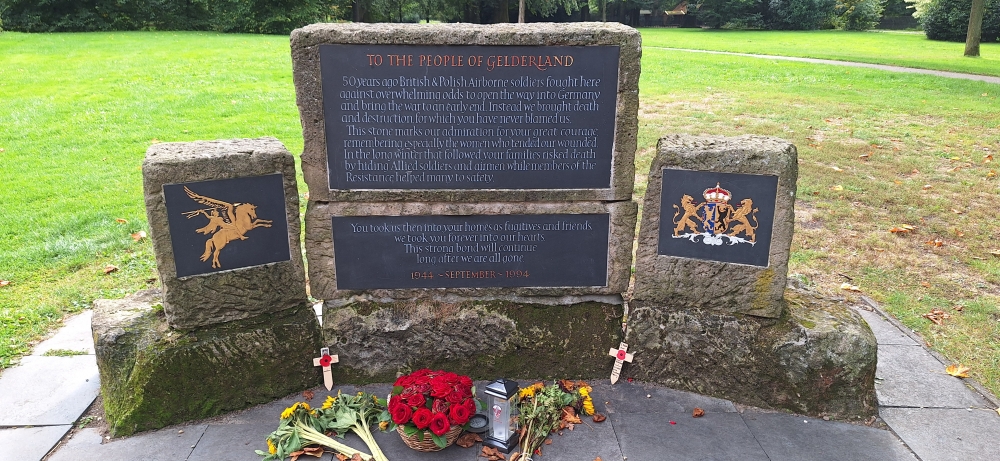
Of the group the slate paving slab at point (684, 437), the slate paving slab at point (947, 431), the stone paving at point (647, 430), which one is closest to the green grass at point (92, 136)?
the stone paving at point (647, 430)

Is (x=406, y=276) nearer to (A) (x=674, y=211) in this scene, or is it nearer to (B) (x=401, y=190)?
(B) (x=401, y=190)

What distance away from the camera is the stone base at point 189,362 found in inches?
146

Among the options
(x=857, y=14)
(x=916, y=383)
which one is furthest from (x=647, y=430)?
(x=857, y=14)

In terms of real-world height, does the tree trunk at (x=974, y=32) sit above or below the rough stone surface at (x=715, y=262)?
above

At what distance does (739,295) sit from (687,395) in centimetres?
69

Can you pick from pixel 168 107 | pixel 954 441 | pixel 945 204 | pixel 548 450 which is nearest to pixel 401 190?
pixel 548 450

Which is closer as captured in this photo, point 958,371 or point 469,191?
point 469,191

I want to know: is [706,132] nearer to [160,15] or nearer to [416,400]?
[416,400]

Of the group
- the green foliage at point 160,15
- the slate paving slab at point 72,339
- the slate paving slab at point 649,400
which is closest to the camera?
the slate paving slab at point 649,400

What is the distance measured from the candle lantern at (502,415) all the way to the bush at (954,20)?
113 ft

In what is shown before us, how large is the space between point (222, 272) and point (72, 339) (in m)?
1.64

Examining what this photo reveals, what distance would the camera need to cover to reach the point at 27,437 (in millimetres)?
3633

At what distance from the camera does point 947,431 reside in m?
3.72

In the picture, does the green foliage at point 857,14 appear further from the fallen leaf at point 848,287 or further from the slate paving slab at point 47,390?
the slate paving slab at point 47,390
